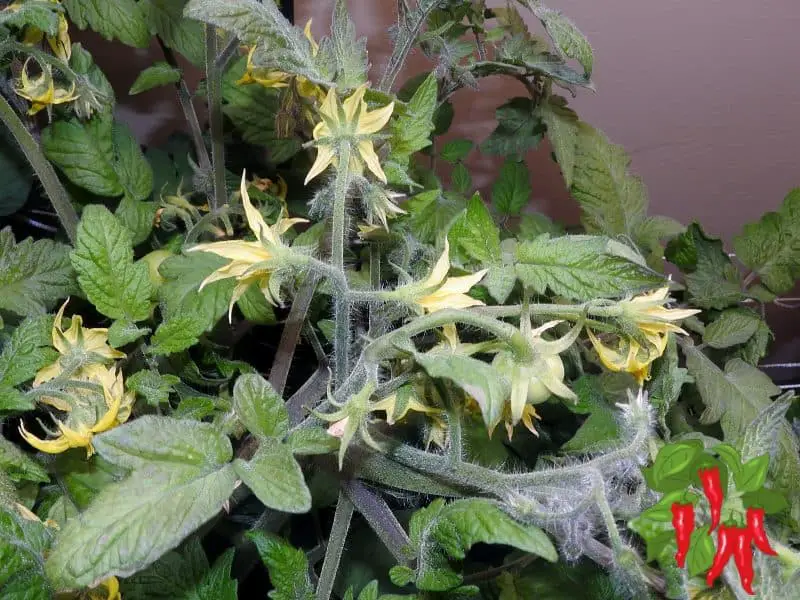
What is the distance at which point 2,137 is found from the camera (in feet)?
2.20

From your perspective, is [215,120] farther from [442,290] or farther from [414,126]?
[442,290]

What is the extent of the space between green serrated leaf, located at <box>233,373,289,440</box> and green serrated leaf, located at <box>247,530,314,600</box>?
0.24 feet

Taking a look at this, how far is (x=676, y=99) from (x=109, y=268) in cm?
64

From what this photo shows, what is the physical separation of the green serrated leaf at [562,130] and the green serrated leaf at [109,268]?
0.36 m

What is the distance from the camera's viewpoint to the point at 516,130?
0.69 metres

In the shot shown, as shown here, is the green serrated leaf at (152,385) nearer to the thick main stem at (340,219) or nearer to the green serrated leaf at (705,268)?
the thick main stem at (340,219)

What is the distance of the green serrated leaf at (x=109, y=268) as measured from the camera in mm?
470

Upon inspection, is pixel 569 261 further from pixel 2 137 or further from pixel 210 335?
pixel 2 137

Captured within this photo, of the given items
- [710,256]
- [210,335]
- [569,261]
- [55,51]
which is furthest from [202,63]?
[710,256]

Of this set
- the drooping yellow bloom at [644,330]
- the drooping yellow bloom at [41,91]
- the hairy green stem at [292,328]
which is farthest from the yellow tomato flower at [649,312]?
the drooping yellow bloom at [41,91]

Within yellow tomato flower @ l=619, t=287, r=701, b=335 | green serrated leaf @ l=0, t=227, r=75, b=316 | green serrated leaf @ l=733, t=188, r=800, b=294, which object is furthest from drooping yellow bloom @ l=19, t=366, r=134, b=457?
green serrated leaf @ l=733, t=188, r=800, b=294

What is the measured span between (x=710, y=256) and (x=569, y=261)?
30 centimetres

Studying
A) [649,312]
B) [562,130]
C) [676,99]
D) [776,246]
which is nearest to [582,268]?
[649,312]

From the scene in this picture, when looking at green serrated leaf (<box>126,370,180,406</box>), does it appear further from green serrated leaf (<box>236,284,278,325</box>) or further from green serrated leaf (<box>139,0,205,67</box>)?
green serrated leaf (<box>139,0,205,67</box>)
